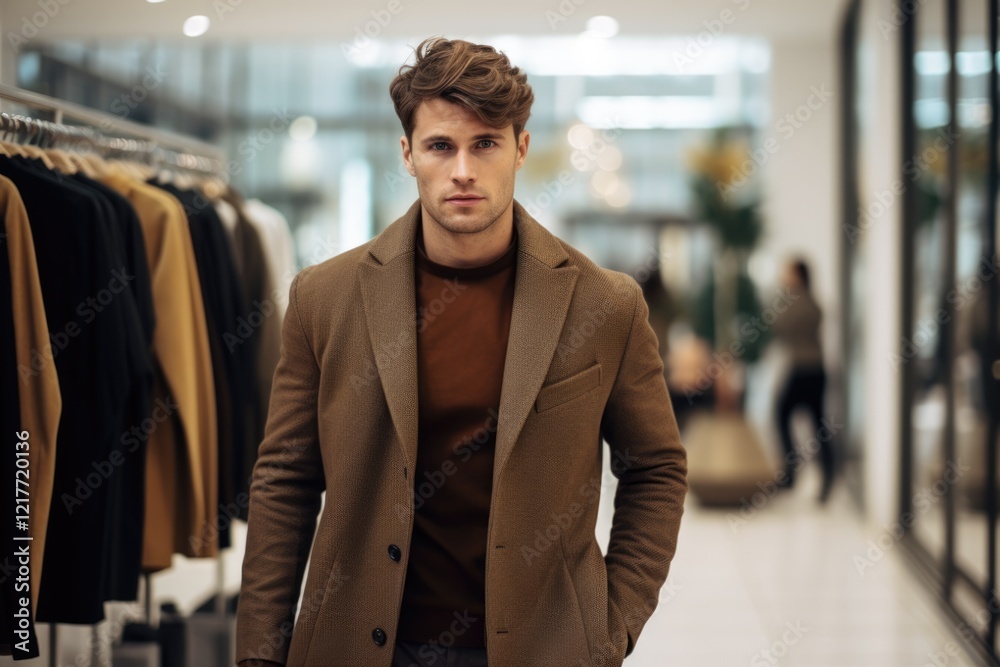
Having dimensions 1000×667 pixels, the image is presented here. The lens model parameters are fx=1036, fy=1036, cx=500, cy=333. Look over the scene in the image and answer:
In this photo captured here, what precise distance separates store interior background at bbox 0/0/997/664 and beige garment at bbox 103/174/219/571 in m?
1.99

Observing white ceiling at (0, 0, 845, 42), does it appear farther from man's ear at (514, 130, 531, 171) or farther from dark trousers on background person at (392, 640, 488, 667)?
dark trousers on background person at (392, 640, 488, 667)

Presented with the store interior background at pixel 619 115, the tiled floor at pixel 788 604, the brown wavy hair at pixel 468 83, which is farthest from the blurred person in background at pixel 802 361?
the brown wavy hair at pixel 468 83

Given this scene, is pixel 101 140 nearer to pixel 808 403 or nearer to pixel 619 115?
pixel 808 403

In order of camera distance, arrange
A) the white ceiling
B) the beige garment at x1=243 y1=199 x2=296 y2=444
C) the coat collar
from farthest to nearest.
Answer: the white ceiling → the beige garment at x1=243 y1=199 x2=296 y2=444 → the coat collar

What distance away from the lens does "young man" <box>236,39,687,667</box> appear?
67.0 inches

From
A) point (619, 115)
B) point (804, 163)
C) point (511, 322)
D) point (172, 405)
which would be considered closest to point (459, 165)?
point (511, 322)

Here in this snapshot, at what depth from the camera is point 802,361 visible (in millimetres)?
7574

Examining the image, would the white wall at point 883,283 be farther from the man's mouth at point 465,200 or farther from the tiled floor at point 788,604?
the man's mouth at point 465,200

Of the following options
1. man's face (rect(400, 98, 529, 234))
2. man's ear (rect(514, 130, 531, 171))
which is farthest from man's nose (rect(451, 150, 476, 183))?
man's ear (rect(514, 130, 531, 171))

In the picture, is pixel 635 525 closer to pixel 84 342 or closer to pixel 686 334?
pixel 84 342

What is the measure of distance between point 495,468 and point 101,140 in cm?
213

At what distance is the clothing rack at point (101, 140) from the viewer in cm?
263

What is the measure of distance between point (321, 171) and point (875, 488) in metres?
6.14

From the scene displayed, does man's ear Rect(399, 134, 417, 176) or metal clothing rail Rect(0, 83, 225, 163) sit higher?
metal clothing rail Rect(0, 83, 225, 163)
